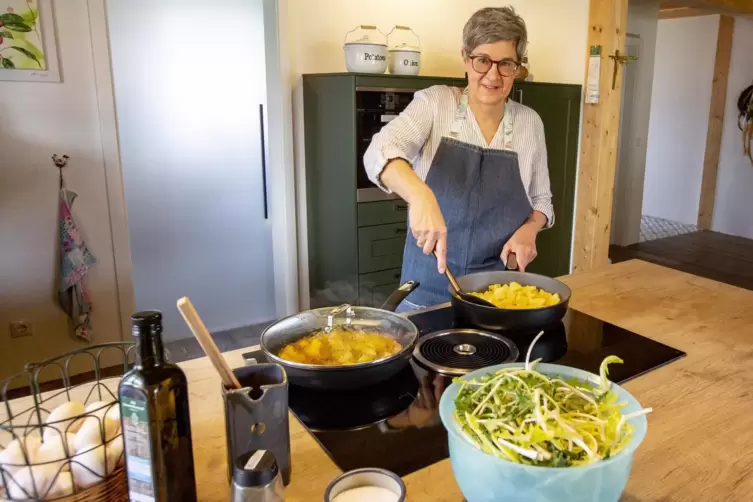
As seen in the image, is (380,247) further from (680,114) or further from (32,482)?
(680,114)

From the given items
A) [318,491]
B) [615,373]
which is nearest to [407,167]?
[615,373]

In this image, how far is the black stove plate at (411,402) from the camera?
0.92 meters

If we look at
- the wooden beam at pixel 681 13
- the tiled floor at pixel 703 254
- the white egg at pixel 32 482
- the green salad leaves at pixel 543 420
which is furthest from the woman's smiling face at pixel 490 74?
the wooden beam at pixel 681 13

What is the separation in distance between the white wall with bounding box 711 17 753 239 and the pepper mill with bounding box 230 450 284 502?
668cm

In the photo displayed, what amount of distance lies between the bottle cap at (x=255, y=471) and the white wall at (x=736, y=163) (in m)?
6.67

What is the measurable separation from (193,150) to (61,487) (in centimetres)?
298

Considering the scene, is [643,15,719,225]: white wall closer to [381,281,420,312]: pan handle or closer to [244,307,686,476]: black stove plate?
[244,307,686,476]: black stove plate

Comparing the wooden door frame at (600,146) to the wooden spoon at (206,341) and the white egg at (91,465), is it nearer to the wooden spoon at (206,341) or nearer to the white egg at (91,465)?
the wooden spoon at (206,341)

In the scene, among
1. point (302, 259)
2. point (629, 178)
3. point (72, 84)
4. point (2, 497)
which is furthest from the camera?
point (629, 178)

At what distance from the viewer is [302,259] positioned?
3.32 m

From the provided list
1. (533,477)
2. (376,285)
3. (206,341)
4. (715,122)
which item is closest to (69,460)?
(206,341)

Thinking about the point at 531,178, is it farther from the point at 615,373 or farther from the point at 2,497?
the point at 2,497

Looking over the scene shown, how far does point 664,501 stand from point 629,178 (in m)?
5.41

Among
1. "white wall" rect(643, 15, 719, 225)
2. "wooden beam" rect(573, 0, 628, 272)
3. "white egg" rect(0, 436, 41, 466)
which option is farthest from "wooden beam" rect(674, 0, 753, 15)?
"white egg" rect(0, 436, 41, 466)
